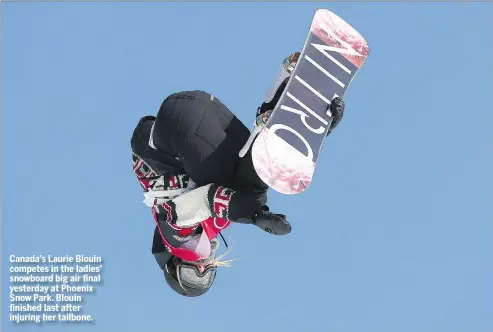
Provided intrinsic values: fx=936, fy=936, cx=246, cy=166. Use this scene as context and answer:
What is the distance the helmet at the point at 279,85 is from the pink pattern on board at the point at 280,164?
2.02 ft

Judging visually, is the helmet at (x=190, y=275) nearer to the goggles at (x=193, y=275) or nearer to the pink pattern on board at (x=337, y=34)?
the goggles at (x=193, y=275)

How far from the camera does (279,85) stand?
11.3 metres

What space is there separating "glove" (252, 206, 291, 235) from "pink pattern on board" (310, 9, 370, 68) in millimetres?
2120

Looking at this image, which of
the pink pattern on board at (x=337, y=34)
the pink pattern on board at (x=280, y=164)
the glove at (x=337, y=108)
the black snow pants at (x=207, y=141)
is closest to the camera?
the pink pattern on board at (x=280, y=164)

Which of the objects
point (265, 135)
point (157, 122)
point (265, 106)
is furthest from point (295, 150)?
point (157, 122)

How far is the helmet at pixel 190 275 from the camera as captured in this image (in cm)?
1265

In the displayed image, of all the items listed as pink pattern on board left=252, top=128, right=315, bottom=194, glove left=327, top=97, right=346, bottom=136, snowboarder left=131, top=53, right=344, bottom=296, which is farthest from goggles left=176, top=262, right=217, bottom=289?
glove left=327, top=97, right=346, bottom=136

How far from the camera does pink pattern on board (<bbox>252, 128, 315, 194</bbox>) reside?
400 inches

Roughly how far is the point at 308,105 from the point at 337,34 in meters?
1.00

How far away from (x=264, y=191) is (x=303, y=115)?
1.03m

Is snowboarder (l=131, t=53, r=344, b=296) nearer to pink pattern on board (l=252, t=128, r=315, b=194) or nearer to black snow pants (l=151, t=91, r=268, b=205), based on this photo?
black snow pants (l=151, t=91, r=268, b=205)

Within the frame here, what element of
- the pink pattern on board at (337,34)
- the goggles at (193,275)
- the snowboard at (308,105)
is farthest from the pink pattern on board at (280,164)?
the goggles at (193,275)

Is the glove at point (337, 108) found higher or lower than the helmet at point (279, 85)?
lower

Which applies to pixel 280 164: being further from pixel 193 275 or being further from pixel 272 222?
pixel 193 275
